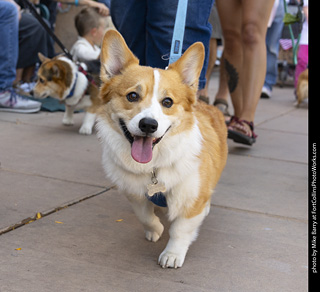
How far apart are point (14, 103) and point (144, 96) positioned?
437cm

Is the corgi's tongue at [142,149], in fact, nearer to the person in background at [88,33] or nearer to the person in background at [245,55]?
the person in background at [245,55]

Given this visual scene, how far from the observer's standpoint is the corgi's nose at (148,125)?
2.65 meters

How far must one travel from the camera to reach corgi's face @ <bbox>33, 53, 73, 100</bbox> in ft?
20.8

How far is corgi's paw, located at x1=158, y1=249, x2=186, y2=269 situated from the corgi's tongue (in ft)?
1.75

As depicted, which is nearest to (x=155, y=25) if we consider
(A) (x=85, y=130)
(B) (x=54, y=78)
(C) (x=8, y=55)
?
(A) (x=85, y=130)

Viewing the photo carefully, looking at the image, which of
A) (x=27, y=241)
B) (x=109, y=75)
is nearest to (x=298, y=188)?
(x=109, y=75)

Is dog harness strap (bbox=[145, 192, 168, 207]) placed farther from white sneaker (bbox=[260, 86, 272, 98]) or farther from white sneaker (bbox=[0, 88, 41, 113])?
white sneaker (bbox=[260, 86, 272, 98])

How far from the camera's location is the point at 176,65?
305 cm

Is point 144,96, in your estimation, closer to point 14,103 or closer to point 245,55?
point 245,55

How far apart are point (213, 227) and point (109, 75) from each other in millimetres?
1243

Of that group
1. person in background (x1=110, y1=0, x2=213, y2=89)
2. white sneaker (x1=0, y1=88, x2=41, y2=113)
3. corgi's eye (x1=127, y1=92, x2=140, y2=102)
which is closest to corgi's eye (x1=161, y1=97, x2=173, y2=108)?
corgi's eye (x1=127, y1=92, x2=140, y2=102)

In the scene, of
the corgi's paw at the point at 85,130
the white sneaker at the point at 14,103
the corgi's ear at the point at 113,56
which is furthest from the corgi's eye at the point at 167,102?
the white sneaker at the point at 14,103

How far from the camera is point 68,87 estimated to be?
20.6ft

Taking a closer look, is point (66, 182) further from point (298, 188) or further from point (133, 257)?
point (298, 188)
